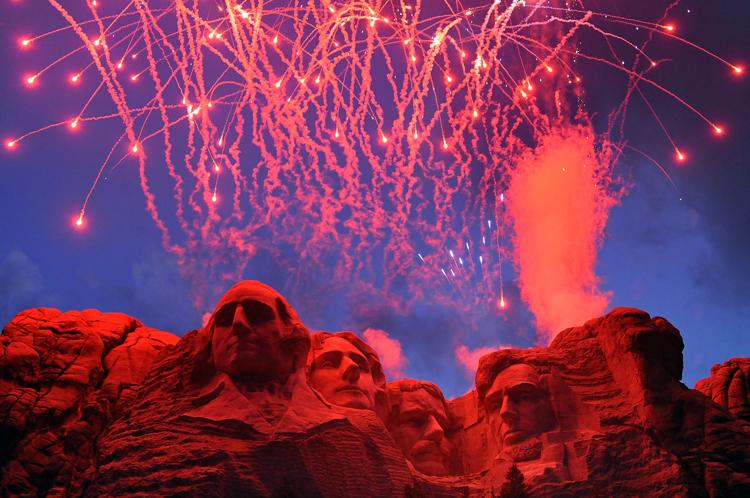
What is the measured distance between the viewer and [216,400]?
12688 mm

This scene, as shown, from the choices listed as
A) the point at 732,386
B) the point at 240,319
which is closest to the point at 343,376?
the point at 240,319

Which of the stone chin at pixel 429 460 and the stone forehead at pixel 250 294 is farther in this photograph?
the stone chin at pixel 429 460

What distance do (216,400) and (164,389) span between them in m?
1.40

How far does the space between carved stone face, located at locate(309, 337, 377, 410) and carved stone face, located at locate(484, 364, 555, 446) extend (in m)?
2.77

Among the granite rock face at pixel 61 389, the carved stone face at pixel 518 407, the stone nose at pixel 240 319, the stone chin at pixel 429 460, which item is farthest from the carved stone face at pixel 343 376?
the granite rock face at pixel 61 389

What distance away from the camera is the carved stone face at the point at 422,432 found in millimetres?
16031

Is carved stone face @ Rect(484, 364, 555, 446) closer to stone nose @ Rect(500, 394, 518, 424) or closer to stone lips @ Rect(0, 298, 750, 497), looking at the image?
stone nose @ Rect(500, 394, 518, 424)

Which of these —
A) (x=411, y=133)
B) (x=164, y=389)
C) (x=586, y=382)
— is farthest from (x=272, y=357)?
(x=411, y=133)

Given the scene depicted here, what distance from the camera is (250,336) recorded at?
13.1 meters

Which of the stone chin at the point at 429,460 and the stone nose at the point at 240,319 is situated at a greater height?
the stone nose at the point at 240,319

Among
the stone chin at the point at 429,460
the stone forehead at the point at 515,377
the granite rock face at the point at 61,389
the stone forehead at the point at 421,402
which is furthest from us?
the stone forehead at the point at 421,402

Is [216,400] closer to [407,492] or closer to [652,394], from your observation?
[407,492]

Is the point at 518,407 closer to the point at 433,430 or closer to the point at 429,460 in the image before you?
the point at 433,430

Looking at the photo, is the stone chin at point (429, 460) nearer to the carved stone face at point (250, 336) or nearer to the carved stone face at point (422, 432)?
the carved stone face at point (422, 432)
